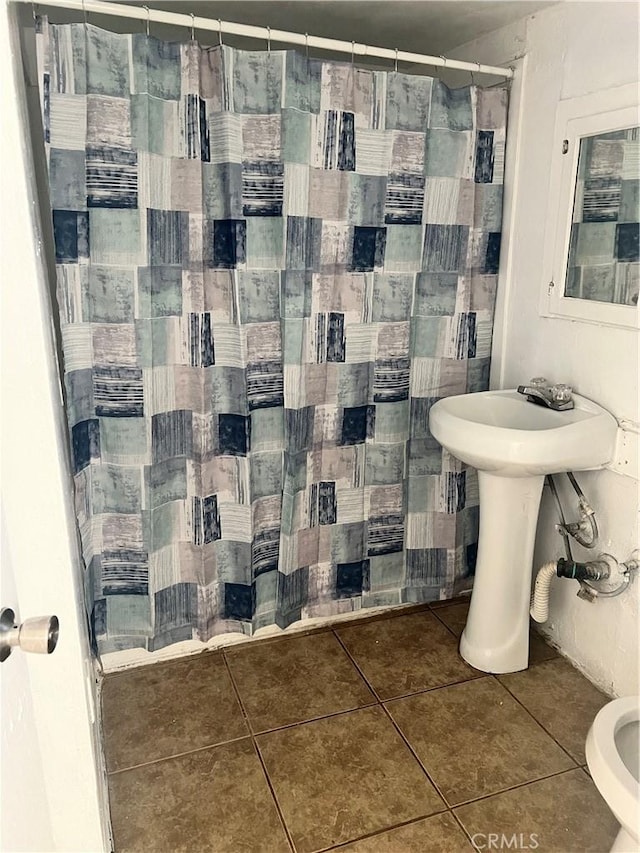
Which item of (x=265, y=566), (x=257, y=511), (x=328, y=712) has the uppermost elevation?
(x=257, y=511)

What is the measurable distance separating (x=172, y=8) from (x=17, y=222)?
1.55 metres

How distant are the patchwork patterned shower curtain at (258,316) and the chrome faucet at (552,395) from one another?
353 millimetres

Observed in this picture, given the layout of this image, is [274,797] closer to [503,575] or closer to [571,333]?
[503,575]

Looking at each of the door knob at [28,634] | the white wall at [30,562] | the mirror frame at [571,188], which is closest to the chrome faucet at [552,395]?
the mirror frame at [571,188]

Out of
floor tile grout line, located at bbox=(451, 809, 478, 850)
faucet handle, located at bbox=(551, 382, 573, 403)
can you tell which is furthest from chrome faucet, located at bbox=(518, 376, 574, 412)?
floor tile grout line, located at bbox=(451, 809, 478, 850)

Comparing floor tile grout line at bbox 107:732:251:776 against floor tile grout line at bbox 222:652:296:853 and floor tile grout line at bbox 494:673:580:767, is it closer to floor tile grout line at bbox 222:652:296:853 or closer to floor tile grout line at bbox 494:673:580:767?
floor tile grout line at bbox 222:652:296:853

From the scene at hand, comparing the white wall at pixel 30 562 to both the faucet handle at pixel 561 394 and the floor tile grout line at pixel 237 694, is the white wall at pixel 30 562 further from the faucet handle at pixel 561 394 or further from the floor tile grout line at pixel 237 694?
the faucet handle at pixel 561 394

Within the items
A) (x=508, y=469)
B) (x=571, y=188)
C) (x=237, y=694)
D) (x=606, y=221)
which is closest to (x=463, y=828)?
(x=237, y=694)

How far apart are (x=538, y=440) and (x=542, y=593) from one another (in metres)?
0.58

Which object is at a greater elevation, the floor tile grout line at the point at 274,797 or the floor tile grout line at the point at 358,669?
the floor tile grout line at the point at 358,669

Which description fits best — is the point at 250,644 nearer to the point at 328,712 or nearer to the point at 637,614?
the point at 328,712

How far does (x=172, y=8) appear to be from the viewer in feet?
6.81

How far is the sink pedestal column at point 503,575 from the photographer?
2.05 m

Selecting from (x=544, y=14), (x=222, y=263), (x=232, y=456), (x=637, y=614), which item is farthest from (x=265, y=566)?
(x=544, y=14)
